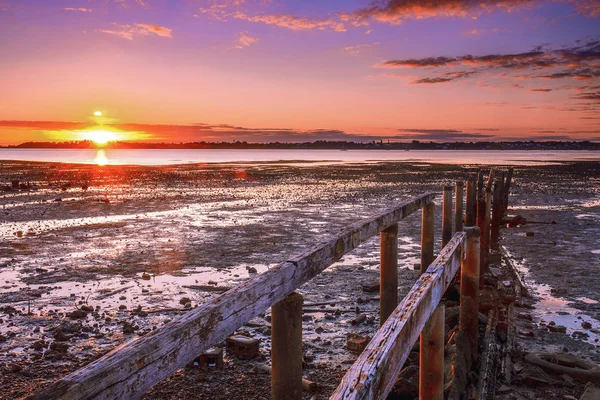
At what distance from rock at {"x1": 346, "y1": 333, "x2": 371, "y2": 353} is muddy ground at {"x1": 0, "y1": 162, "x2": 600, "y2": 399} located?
0.35 feet

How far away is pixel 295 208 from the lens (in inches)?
802

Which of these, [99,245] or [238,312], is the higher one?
[238,312]

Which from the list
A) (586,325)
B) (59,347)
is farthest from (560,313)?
(59,347)

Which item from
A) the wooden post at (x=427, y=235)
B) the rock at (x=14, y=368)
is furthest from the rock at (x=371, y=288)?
the rock at (x=14, y=368)

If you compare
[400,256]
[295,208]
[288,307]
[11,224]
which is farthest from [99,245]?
[288,307]

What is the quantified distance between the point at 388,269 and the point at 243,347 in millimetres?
1992

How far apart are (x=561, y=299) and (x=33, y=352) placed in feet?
26.4

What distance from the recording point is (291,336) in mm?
3121

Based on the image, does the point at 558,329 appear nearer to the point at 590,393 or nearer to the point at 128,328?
the point at 590,393

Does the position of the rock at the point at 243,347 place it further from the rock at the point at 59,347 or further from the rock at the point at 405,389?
the rock at the point at 59,347

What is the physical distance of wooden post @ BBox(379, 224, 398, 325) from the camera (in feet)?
19.4

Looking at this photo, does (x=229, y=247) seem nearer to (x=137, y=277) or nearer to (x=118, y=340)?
(x=137, y=277)

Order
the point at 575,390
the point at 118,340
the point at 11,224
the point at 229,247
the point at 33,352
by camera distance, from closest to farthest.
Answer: the point at 575,390
the point at 33,352
the point at 118,340
the point at 229,247
the point at 11,224

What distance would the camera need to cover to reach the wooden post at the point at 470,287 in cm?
510
